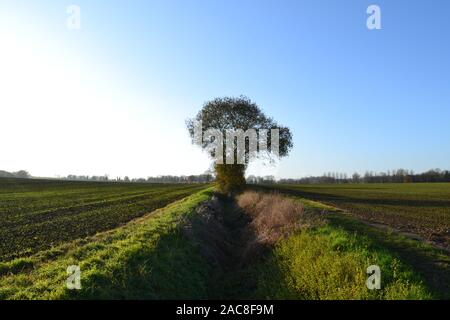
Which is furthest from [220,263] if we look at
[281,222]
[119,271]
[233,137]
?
[233,137]

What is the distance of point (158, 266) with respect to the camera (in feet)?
39.3

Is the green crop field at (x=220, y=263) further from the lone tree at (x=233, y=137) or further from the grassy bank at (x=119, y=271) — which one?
the lone tree at (x=233, y=137)

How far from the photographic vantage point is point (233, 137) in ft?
180

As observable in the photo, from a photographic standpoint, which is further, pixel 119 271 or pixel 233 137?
pixel 233 137

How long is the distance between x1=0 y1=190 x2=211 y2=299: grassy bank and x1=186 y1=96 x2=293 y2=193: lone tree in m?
38.0

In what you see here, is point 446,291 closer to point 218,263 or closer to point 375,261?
point 375,261

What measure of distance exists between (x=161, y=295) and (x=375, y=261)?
5.43m

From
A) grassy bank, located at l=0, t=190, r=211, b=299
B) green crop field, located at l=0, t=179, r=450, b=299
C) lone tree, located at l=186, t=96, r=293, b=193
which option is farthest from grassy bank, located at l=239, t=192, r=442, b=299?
lone tree, located at l=186, t=96, r=293, b=193

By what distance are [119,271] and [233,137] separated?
4453 cm

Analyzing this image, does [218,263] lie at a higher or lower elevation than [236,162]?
lower

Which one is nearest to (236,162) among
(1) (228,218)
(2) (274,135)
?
(2) (274,135)

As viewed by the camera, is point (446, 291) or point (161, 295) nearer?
point (446, 291)

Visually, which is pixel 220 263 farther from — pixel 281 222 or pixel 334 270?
pixel 334 270

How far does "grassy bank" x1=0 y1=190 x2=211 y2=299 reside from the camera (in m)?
9.27
